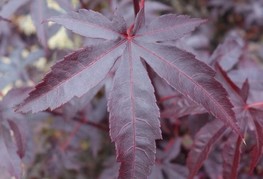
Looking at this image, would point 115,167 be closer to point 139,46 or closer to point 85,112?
point 85,112

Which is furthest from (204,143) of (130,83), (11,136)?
(11,136)

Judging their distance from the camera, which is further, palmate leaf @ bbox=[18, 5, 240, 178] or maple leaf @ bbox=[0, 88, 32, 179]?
maple leaf @ bbox=[0, 88, 32, 179]

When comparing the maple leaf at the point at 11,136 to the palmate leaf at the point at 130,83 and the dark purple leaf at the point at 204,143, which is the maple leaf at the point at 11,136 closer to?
the palmate leaf at the point at 130,83

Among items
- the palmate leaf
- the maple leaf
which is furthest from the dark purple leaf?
the maple leaf

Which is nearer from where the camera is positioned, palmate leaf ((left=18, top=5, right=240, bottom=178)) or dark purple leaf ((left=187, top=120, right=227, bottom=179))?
palmate leaf ((left=18, top=5, right=240, bottom=178))

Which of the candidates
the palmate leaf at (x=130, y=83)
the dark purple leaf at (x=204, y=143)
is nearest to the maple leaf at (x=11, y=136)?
the palmate leaf at (x=130, y=83)

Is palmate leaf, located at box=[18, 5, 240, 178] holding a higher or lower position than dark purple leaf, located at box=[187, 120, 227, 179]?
higher

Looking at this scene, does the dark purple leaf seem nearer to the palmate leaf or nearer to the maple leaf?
the palmate leaf

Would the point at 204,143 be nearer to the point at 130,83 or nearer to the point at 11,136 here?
the point at 130,83
